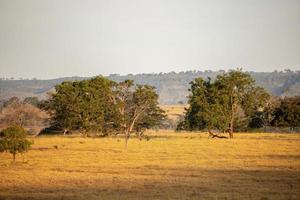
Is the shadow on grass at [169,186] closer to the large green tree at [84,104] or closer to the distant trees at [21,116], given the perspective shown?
the large green tree at [84,104]

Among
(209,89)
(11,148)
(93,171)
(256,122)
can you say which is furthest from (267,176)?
(256,122)

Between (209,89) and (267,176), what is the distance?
62.7 metres

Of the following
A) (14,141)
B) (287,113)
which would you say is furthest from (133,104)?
(287,113)

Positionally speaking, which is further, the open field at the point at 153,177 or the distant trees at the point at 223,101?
Answer: the distant trees at the point at 223,101

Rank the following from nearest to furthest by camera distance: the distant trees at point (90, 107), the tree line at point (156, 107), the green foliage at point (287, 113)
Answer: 1. the distant trees at point (90, 107)
2. the tree line at point (156, 107)
3. the green foliage at point (287, 113)

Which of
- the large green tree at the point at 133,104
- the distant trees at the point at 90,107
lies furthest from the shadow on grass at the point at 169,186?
the distant trees at the point at 90,107

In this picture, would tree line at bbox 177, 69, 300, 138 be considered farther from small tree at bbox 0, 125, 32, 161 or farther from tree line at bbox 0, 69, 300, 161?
small tree at bbox 0, 125, 32, 161

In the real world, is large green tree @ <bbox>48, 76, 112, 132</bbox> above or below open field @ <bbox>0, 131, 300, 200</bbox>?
above

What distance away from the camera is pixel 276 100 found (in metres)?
118

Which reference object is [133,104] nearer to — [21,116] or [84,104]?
[84,104]

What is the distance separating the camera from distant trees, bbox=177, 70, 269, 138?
88.5 meters

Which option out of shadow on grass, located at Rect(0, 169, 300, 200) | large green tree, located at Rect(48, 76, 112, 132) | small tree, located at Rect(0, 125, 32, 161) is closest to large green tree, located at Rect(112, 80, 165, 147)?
large green tree, located at Rect(48, 76, 112, 132)

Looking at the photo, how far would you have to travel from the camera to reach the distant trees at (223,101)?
88500 millimetres

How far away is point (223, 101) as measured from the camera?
297 feet
